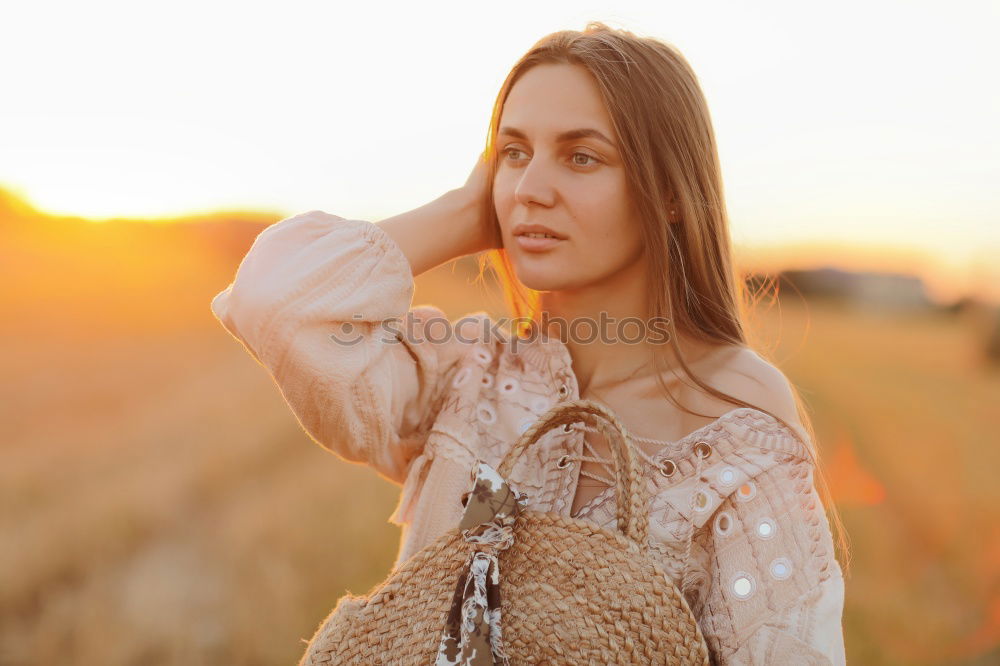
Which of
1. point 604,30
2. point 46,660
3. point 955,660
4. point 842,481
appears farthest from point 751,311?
point 842,481

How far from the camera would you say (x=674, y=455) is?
2078 mm

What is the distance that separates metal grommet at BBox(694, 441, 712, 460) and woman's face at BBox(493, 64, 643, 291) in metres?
0.51

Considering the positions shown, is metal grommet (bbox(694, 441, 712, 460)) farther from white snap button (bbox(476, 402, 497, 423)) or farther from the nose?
the nose

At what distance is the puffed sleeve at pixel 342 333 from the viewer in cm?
208

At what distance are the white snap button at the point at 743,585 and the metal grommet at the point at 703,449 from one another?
11.0 inches

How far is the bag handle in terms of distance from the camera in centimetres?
175

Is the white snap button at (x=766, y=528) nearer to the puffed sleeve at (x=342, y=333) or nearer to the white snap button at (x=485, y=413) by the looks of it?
the white snap button at (x=485, y=413)

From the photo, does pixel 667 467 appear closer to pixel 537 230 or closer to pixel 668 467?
pixel 668 467

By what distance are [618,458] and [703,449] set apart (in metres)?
0.33

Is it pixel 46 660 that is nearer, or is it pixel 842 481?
pixel 46 660

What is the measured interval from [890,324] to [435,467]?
97.9ft

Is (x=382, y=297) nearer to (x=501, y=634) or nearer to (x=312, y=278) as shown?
(x=312, y=278)

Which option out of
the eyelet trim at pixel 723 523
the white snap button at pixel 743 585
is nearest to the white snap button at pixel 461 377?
the eyelet trim at pixel 723 523

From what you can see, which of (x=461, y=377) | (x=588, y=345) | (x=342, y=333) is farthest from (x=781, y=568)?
(x=342, y=333)
